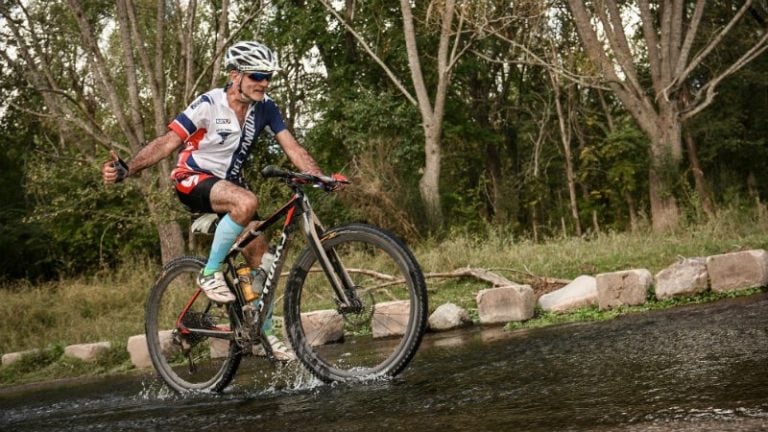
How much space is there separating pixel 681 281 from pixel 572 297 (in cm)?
100

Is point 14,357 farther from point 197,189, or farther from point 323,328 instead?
point 323,328

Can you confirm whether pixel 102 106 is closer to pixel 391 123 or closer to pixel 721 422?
pixel 391 123

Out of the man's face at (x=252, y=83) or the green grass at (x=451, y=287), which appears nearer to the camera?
the man's face at (x=252, y=83)

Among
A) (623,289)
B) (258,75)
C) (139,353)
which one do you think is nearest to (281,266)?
(258,75)

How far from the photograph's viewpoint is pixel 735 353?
417cm

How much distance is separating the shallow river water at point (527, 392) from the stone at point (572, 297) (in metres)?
1.02

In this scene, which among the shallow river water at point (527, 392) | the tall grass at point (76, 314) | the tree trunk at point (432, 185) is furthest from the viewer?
the tree trunk at point (432, 185)

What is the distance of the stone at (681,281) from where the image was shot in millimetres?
7484

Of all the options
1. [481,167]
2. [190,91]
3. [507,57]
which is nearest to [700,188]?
[190,91]

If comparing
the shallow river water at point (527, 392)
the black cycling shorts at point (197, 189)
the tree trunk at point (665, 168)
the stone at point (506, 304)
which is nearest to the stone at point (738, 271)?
the shallow river water at point (527, 392)

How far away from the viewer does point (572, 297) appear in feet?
26.3

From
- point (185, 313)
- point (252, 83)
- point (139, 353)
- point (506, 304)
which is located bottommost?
point (139, 353)

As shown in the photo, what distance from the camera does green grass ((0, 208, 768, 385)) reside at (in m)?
9.45

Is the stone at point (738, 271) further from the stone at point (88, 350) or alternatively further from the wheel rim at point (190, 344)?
the stone at point (88, 350)
